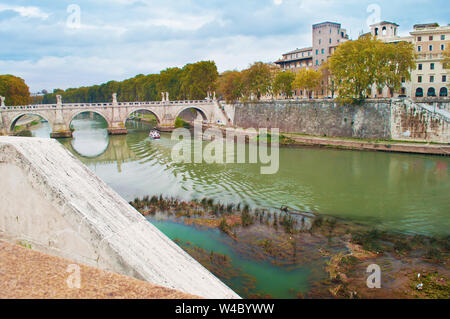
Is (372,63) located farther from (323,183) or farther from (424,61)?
(323,183)

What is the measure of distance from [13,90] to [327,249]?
6271 centimetres

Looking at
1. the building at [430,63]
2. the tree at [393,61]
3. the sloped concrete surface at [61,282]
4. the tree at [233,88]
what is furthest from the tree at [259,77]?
the sloped concrete surface at [61,282]

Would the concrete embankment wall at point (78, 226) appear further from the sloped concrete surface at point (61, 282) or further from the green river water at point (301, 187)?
the green river water at point (301, 187)

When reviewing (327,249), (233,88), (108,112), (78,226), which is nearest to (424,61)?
(233,88)

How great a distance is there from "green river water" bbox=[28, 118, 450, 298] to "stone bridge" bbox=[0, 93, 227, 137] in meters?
16.4

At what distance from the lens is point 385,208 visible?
57.8ft

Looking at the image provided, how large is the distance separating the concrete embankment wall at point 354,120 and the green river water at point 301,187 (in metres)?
4.40

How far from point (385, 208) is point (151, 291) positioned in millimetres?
14963

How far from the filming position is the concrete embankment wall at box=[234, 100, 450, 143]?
32.5 meters

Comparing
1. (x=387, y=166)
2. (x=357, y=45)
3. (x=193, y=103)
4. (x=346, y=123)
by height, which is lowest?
(x=387, y=166)

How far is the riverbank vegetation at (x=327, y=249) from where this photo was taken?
999 cm

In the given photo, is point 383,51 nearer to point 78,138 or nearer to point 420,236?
point 420,236

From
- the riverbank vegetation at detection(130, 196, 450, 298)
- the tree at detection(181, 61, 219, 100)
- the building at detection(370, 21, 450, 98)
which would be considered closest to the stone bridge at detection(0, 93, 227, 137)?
the tree at detection(181, 61, 219, 100)

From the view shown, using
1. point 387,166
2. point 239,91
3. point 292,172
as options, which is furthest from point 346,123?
point 239,91
